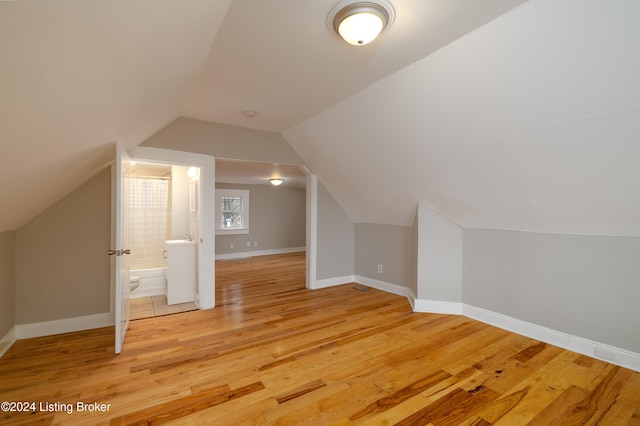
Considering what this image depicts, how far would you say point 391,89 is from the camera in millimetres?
2596

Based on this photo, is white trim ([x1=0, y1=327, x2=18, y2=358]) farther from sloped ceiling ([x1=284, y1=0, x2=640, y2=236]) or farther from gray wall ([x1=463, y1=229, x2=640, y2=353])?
gray wall ([x1=463, y1=229, x2=640, y2=353])

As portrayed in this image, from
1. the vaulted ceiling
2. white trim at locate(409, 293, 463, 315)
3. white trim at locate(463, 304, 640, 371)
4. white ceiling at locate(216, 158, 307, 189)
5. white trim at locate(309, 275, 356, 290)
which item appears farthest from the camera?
white ceiling at locate(216, 158, 307, 189)

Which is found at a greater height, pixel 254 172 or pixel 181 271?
pixel 254 172

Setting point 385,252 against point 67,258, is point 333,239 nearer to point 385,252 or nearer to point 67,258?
point 385,252

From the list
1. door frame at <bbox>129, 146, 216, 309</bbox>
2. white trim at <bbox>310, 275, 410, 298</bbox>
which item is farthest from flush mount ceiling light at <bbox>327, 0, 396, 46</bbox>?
white trim at <bbox>310, 275, 410, 298</bbox>

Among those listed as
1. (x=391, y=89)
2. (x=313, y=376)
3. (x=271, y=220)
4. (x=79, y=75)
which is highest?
(x=391, y=89)

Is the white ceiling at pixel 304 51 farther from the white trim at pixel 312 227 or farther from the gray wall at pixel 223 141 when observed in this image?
the white trim at pixel 312 227

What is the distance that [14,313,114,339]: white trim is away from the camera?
2941 millimetres

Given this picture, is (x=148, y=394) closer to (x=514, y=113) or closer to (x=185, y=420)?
(x=185, y=420)

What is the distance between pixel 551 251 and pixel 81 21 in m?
3.92

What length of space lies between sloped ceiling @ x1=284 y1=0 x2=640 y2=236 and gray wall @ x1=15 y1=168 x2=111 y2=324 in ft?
9.09

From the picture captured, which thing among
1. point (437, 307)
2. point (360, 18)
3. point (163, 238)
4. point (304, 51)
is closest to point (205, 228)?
point (163, 238)

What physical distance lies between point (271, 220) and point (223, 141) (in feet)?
16.0

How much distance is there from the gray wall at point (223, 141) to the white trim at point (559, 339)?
3.33 meters
